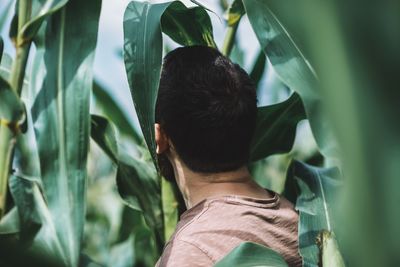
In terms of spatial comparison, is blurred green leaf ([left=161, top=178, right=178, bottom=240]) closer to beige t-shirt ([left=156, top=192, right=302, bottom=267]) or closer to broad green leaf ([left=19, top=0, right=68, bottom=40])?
beige t-shirt ([left=156, top=192, right=302, bottom=267])

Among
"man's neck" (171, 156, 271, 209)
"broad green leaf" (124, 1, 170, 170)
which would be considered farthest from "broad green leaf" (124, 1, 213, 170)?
"man's neck" (171, 156, 271, 209)

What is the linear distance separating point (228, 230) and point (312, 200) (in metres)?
0.22

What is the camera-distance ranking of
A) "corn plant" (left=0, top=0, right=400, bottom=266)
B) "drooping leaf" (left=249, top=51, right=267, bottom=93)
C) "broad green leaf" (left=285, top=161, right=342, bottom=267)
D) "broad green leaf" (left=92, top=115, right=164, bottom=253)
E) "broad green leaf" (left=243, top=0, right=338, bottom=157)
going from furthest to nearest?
"drooping leaf" (left=249, top=51, right=267, bottom=93) < "broad green leaf" (left=92, top=115, right=164, bottom=253) < "broad green leaf" (left=285, top=161, right=342, bottom=267) < "corn plant" (left=0, top=0, right=400, bottom=266) < "broad green leaf" (left=243, top=0, right=338, bottom=157)

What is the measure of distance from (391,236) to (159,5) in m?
0.78

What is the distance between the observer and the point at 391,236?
30 cm

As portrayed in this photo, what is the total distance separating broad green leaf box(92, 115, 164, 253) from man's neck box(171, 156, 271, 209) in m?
0.18

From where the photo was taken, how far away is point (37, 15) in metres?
1.07

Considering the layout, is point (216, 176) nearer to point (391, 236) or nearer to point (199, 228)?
point (199, 228)

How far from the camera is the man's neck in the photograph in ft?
3.51

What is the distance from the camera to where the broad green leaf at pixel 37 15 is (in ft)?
3.41

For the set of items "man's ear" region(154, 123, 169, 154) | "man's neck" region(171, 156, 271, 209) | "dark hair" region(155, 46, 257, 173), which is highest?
"dark hair" region(155, 46, 257, 173)

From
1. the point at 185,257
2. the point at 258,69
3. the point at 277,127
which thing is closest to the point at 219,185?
the point at 185,257

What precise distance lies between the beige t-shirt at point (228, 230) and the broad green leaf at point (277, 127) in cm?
24

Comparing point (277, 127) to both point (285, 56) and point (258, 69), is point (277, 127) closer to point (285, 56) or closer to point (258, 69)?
point (258, 69)
